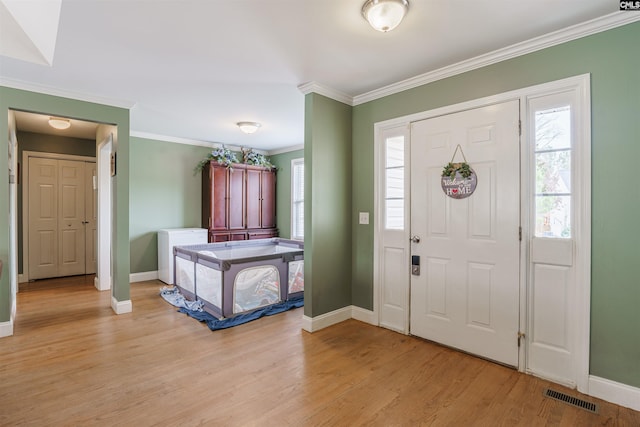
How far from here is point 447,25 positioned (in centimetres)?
221

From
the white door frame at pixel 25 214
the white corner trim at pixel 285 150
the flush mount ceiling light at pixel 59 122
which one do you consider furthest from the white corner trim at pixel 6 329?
the white corner trim at pixel 285 150

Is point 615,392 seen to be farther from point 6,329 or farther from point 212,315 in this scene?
point 6,329

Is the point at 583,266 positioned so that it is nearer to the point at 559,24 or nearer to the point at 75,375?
the point at 559,24

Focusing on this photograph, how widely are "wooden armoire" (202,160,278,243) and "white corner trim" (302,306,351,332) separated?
10.1 feet

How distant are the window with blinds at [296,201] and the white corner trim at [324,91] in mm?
2913

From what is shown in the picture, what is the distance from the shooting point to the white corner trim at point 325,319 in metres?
3.30

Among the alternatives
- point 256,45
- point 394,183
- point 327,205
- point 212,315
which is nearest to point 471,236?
point 394,183

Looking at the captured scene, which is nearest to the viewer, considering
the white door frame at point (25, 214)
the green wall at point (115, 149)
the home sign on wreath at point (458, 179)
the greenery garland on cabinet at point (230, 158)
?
the home sign on wreath at point (458, 179)

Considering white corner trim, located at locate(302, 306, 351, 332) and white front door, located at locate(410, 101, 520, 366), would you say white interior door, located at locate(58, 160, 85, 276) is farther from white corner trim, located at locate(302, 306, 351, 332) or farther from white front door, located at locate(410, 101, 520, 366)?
white front door, located at locate(410, 101, 520, 366)

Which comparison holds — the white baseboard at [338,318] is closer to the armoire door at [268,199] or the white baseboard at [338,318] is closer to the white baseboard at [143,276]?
the armoire door at [268,199]

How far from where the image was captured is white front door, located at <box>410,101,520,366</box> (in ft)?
8.34

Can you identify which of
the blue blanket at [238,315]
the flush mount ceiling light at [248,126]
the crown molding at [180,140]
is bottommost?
the blue blanket at [238,315]

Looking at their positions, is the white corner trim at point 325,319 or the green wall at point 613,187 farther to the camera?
the white corner trim at point 325,319

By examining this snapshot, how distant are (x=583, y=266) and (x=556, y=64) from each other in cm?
146
